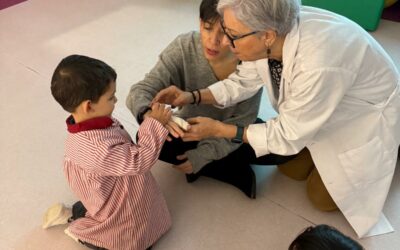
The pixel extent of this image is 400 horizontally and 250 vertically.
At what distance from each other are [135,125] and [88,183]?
0.78 meters

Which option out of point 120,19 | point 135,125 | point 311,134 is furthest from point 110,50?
point 311,134

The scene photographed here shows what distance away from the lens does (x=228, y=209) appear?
1554 mm

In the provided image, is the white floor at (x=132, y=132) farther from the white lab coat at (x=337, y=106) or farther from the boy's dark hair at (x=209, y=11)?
the boy's dark hair at (x=209, y=11)

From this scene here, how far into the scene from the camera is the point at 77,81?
3.40ft

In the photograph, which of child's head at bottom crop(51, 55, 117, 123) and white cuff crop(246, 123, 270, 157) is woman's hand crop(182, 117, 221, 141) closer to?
white cuff crop(246, 123, 270, 157)

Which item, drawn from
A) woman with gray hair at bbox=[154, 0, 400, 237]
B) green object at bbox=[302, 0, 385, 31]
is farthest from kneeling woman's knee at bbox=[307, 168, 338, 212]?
green object at bbox=[302, 0, 385, 31]

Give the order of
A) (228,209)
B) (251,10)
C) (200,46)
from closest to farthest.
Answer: (251,10) → (200,46) → (228,209)

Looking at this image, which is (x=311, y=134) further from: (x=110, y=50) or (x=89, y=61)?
(x=110, y=50)

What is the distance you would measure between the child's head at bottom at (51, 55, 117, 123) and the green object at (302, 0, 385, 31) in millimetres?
2107

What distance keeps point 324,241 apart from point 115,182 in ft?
2.11

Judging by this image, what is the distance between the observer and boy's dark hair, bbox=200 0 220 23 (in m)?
1.21

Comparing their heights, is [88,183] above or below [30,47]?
above

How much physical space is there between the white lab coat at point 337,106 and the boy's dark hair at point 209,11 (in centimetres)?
23

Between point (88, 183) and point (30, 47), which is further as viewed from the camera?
point (30, 47)
